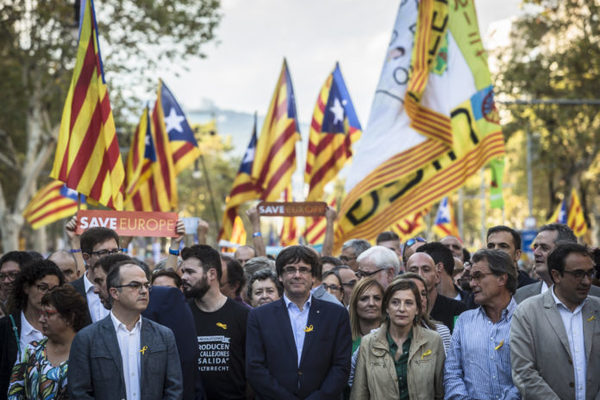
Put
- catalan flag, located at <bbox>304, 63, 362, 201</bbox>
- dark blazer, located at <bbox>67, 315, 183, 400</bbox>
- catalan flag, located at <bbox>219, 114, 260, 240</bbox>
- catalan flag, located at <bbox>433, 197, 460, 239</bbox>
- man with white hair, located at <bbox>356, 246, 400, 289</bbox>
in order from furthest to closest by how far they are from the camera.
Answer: catalan flag, located at <bbox>433, 197, 460, 239</bbox>
catalan flag, located at <bbox>304, 63, 362, 201</bbox>
catalan flag, located at <bbox>219, 114, 260, 240</bbox>
man with white hair, located at <bbox>356, 246, 400, 289</bbox>
dark blazer, located at <bbox>67, 315, 183, 400</bbox>

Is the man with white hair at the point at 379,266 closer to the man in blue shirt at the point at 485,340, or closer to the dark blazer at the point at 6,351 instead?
the man in blue shirt at the point at 485,340

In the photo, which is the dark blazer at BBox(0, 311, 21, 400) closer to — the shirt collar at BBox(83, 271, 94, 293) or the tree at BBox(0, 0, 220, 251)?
the shirt collar at BBox(83, 271, 94, 293)

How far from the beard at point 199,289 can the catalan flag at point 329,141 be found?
7739 mm

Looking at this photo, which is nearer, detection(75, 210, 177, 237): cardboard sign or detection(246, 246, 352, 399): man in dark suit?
detection(246, 246, 352, 399): man in dark suit

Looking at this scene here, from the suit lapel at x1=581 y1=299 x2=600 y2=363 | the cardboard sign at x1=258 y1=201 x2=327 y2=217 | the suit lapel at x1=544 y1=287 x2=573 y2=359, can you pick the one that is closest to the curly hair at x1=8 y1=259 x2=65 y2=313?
the suit lapel at x1=544 y1=287 x2=573 y2=359

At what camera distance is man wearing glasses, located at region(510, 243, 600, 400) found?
20.2ft

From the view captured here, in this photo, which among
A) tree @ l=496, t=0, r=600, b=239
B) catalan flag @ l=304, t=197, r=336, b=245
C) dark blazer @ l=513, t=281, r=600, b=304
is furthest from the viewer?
tree @ l=496, t=0, r=600, b=239

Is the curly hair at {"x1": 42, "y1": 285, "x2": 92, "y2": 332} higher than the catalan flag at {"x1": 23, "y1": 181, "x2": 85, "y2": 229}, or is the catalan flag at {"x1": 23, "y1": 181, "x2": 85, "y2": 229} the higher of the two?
the catalan flag at {"x1": 23, "y1": 181, "x2": 85, "y2": 229}

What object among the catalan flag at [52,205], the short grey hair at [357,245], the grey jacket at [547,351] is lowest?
the grey jacket at [547,351]

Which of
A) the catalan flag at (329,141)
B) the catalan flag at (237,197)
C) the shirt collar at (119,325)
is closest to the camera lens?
the shirt collar at (119,325)

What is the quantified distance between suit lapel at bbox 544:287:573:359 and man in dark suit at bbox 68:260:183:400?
8.49 feet

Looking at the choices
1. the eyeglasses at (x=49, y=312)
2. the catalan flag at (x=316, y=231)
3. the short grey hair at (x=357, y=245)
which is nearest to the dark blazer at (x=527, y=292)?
the short grey hair at (x=357, y=245)

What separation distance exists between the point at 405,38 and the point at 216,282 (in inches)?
249

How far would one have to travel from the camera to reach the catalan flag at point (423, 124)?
1155cm
